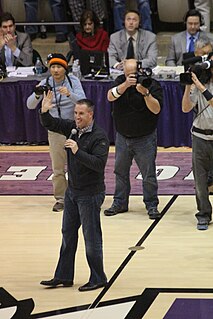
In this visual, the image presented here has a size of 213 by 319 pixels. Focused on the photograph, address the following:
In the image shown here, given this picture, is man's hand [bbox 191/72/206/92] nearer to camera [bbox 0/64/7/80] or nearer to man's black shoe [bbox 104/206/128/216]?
man's black shoe [bbox 104/206/128/216]

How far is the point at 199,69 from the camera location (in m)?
9.78

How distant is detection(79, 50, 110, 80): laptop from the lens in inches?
522

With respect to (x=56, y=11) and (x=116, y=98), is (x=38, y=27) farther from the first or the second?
(x=116, y=98)

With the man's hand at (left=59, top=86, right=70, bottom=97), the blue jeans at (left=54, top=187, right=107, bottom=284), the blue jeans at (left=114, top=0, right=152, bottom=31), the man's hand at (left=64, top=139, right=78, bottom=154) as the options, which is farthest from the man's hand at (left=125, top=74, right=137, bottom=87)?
the blue jeans at (left=114, top=0, right=152, bottom=31)

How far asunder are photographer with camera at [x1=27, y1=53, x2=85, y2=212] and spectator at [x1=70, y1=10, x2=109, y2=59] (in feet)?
10.1

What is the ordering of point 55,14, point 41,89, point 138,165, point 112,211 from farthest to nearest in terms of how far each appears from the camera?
1. point 55,14
2. point 112,211
3. point 138,165
4. point 41,89

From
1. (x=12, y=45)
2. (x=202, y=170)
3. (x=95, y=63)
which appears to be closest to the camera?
(x=202, y=170)

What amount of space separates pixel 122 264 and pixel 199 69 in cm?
201

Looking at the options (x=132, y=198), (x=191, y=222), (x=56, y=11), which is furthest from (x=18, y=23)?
(x=191, y=222)

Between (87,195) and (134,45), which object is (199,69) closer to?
(87,195)

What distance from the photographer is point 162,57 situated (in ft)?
52.2

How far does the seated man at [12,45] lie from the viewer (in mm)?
13812

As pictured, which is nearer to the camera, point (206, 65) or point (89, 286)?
point (89, 286)

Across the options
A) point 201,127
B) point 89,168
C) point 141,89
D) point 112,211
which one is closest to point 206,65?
point 201,127
